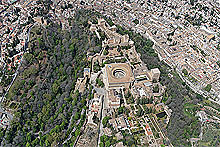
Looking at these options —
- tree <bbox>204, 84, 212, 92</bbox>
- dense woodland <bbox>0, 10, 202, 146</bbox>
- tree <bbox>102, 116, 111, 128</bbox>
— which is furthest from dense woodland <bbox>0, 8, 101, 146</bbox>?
tree <bbox>204, 84, 212, 92</bbox>

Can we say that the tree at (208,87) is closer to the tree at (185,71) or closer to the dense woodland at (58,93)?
the dense woodland at (58,93)

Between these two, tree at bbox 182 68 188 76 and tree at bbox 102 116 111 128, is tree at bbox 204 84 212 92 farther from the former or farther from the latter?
tree at bbox 102 116 111 128

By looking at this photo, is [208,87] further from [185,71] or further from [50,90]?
[50,90]

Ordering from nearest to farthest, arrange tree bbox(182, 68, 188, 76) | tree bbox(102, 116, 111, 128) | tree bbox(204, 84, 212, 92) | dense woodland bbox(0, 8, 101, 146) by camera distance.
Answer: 1. tree bbox(102, 116, 111, 128)
2. dense woodland bbox(0, 8, 101, 146)
3. tree bbox(204, 84, 212, 92)
4. tree bbox(182, 68, 188, 76)

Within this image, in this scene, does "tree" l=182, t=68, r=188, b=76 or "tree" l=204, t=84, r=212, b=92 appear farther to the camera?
"tree" l=182, t=68, r=188, b=76

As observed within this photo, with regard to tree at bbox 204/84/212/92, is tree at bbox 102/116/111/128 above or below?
above

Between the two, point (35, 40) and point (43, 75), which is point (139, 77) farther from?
point (35, 40)

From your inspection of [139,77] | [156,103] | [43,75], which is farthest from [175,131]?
[43,75]

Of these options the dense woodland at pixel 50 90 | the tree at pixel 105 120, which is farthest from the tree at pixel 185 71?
the tree at pixel 105 120
